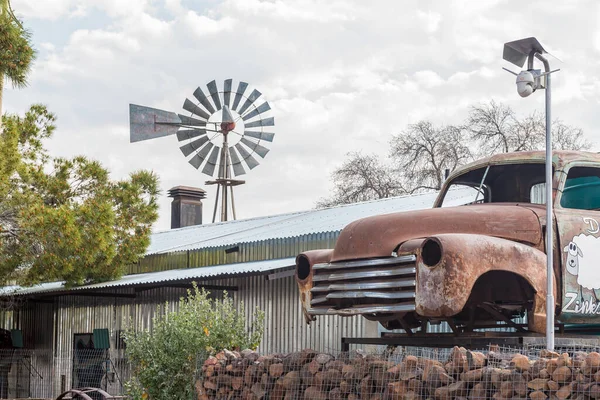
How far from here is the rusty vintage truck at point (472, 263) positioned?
10.0 metres

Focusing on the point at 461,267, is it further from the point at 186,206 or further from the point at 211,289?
the point at 186,206

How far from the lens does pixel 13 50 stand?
1842 cm

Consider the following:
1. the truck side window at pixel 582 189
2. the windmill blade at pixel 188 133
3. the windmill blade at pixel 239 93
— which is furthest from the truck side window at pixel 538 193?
the windmill blade at pixel 188 133

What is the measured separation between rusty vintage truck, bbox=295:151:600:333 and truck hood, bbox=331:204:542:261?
0.01 meters

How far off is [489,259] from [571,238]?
1.32 meters

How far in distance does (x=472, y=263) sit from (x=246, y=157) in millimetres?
30462

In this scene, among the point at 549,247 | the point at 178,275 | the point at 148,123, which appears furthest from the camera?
the point at 148,123

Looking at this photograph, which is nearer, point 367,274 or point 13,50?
point 367,274

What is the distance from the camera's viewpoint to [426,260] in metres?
10.1

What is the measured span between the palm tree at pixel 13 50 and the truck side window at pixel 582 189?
421 inches

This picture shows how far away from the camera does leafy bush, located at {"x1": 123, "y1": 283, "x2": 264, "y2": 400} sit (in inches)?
543

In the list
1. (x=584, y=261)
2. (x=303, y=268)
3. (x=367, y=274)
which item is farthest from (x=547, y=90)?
(x=303, y=268)

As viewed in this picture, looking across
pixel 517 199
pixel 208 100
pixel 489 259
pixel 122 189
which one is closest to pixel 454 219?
pixel 489 259

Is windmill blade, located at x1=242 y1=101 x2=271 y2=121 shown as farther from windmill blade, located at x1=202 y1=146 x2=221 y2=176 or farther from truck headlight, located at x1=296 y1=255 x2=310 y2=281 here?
truck headlight, located at x1=296 y1=255 x2=310 y2=281
